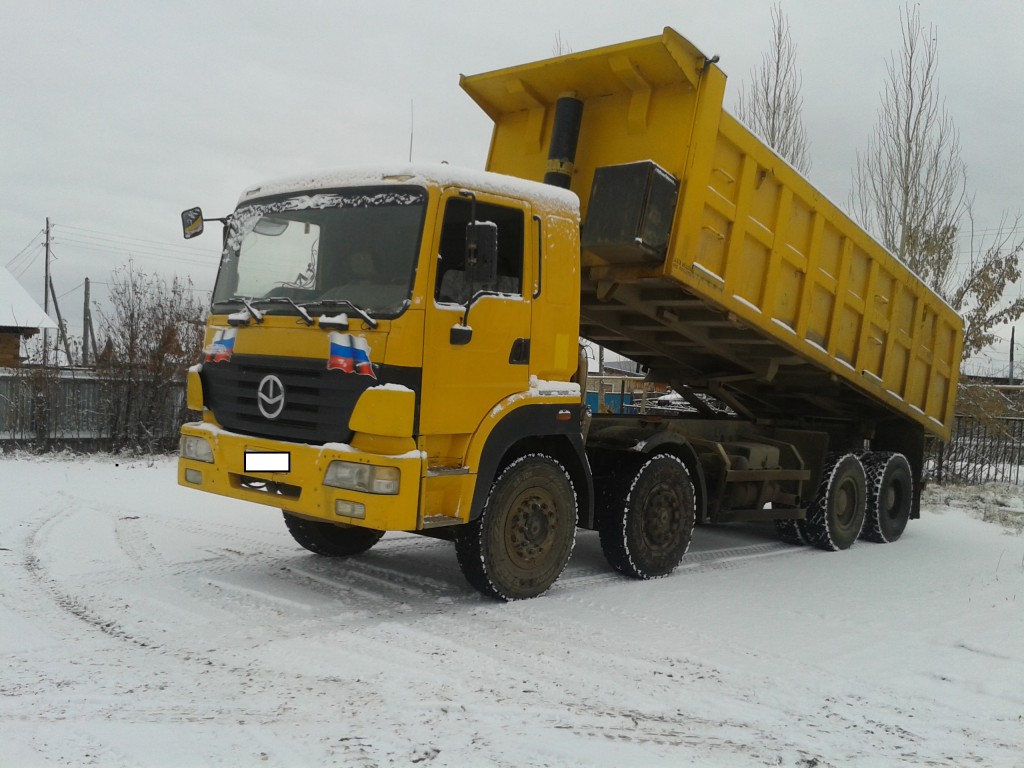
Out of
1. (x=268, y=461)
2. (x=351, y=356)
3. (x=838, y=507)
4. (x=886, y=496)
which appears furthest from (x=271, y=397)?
(x=886, y=496)

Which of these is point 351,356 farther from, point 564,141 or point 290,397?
point 564,141

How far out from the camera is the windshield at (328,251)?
5.24 metres

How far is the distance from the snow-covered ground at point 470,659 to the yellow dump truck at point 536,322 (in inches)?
22.5

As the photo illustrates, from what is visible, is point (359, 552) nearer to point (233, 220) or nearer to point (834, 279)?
point (233, 220)

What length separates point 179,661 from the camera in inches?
179

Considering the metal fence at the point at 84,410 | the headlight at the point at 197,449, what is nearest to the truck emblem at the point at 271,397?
the headlight at the point at 197,449

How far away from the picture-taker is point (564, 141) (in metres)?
6.92

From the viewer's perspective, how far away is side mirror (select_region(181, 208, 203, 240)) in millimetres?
6184

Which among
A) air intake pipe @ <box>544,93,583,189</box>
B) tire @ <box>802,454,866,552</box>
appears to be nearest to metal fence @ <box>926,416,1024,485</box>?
tire @ <box>802,454,866,552</box>

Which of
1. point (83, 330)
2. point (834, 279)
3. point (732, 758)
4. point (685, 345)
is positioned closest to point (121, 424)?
point (685, 345)

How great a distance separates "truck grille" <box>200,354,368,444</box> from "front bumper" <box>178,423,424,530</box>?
77mm

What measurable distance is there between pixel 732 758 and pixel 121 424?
1334cm

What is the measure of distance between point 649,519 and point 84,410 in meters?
11.2

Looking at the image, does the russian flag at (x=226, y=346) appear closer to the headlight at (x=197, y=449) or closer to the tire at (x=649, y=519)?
the headlight at (x=197, y=449)
